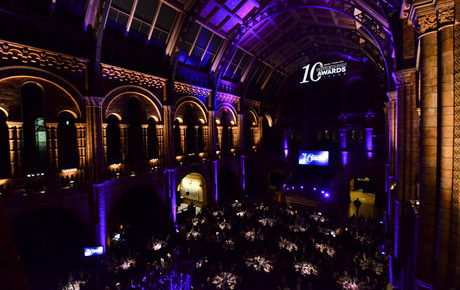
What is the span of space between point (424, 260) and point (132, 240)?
1598 centimetres

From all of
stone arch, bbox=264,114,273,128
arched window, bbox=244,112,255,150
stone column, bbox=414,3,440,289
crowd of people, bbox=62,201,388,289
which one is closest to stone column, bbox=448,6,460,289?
stone column, bbox=414,3,440,289

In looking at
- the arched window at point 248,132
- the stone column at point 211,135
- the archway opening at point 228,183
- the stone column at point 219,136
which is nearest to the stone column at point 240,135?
the arched window at point 248,132

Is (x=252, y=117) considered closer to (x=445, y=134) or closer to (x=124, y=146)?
(x=124, y=146)

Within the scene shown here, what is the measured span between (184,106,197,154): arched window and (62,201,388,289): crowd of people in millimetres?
6626

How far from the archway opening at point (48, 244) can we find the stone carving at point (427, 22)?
16.4 m

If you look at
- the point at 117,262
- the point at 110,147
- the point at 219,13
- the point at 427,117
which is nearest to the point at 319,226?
the point at 427,117

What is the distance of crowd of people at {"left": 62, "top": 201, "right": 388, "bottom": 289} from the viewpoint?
991 cm

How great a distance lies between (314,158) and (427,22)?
20.8 m

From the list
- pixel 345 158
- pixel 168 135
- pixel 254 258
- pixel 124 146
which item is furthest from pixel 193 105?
pixel 345 158

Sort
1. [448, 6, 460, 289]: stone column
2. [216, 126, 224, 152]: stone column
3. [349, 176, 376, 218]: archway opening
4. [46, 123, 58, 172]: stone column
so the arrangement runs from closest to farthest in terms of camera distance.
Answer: [448, 6, 460, 289]: stone column
[46, 123, 58, 172]: stone column
[216, 126, 224, 152]: stone column
[349, 176, 376, 218]: archway opening

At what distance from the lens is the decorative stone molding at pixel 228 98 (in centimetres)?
2227

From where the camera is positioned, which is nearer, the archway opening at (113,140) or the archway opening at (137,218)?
the archway opening at (113,140)

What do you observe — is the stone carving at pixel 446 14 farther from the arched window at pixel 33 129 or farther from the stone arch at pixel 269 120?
the stone arch at pixel 269 120

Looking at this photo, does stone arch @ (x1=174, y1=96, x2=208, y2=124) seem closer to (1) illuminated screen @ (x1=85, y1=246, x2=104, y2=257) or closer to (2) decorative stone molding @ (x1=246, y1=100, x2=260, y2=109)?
(2) decorative stone molding @ (x1=246, y1=100, x2=260, y2=109)
